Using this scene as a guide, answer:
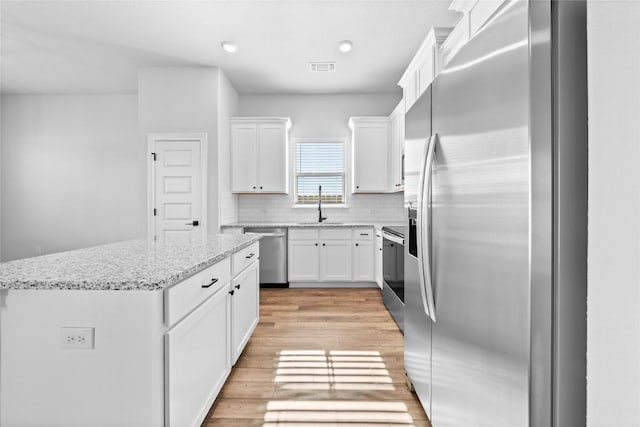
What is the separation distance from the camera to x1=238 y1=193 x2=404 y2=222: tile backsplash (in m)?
5.48

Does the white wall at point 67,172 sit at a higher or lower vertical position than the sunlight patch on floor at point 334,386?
higher

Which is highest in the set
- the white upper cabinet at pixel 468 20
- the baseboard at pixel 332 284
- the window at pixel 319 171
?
the white upper cabinet at pixel 468 20

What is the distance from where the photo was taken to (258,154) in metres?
5.05

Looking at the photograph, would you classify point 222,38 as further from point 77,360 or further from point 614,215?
point 614,215

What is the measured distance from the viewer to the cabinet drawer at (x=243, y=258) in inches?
87.5

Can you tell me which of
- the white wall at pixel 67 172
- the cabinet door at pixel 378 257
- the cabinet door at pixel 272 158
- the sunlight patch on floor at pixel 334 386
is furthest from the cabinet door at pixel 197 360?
the white wall at pixel 67 172

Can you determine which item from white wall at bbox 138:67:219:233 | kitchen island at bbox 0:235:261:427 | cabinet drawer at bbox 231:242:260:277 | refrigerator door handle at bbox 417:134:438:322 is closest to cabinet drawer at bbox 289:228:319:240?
white wall at bbox 138:67:219:233

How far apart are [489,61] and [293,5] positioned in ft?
8.77

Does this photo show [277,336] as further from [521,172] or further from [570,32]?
[570,32]

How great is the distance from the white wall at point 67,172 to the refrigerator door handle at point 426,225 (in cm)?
565

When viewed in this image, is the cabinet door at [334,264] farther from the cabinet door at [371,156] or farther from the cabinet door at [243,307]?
the cabinet door at [243,307]

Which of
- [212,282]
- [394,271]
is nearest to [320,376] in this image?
[212,282]

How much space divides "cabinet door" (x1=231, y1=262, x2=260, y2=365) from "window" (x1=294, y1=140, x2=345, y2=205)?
2816 mm

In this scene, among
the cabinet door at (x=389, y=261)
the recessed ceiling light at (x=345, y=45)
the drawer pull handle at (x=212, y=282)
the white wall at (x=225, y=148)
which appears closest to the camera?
the drawer pull handle at (x=212, y=282)
